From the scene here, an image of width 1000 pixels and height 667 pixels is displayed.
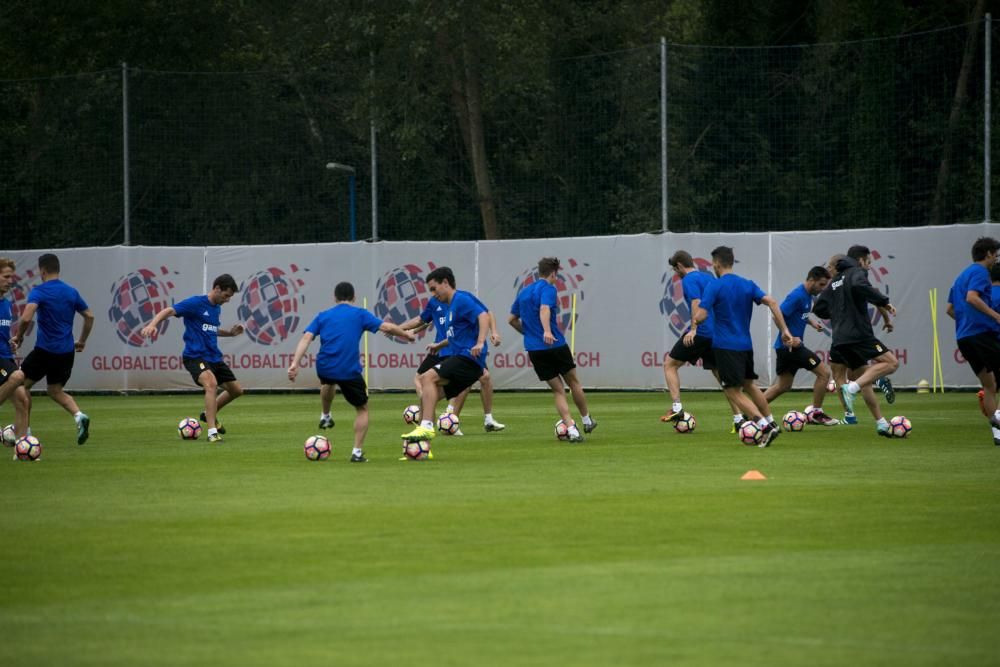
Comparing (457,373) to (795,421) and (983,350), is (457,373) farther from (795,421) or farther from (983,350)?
(983,350)

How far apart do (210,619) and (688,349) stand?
14.3 m

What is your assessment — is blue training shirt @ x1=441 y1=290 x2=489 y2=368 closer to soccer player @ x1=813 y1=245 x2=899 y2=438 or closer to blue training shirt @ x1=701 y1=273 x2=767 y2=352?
blue training shirt @ x1=701 y1=273 x2=767 y2=352

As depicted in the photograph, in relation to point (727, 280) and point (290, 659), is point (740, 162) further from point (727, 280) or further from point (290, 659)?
point (290, 659)

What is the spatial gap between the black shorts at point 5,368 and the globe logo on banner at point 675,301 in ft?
50.9

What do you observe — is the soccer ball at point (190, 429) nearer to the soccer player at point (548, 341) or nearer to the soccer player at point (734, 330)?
the soccer player at point (548, 341)

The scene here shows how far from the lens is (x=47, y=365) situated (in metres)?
19.2

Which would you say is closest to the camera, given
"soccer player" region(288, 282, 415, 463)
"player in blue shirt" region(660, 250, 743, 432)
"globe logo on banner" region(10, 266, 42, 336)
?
"soccer player" region(288, 282, 415, 463)

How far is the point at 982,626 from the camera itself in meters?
7.72

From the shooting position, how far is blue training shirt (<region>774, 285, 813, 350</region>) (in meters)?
22.1

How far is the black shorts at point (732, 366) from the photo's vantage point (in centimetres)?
1822

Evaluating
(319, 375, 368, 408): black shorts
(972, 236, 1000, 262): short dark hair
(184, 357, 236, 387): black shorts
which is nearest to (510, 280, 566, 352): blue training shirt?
(319, 375, 368, 408): black shorts

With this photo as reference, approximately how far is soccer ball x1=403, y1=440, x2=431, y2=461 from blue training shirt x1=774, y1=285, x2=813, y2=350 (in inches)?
255

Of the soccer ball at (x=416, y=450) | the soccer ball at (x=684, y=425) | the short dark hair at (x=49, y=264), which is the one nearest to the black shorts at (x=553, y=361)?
the soccer ball at (x=684, y=425)

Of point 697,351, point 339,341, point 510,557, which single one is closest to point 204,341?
point 339,341
